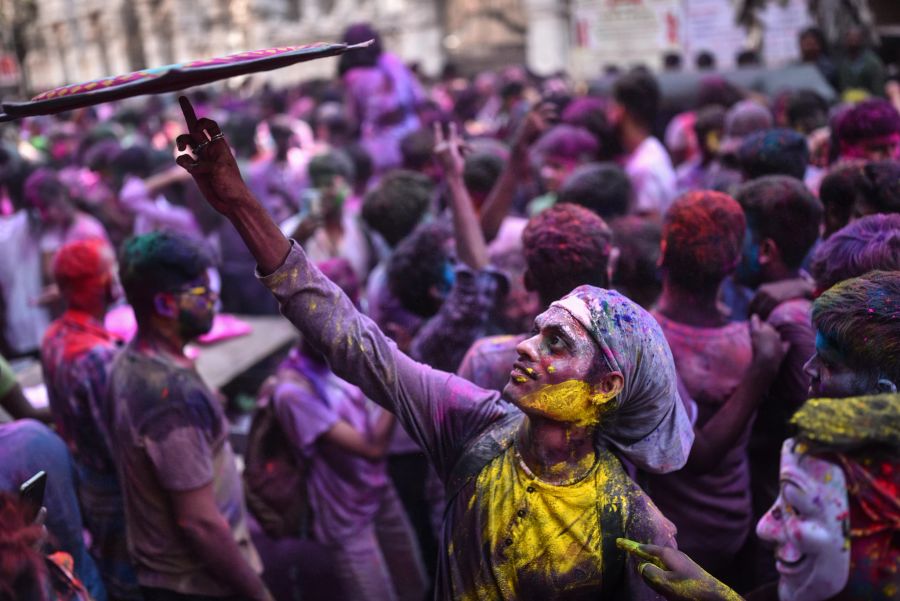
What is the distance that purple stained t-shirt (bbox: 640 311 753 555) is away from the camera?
8.60 feet

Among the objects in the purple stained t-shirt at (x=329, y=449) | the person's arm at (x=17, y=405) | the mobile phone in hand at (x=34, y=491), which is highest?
the mobile phone in hand at (x=34, y=491)

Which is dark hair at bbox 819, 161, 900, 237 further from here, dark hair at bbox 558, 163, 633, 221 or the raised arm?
the raised arm

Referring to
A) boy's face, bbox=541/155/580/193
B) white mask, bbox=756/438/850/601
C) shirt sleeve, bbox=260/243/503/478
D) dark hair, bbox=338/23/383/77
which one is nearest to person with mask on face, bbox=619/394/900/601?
white mask, bbox=756/438/850/601

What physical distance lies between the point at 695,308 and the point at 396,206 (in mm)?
2003

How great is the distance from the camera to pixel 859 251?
2326 millimetres

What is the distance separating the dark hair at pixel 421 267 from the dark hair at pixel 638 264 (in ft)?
2.29

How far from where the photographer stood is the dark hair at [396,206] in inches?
169

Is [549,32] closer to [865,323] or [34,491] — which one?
[865,323]

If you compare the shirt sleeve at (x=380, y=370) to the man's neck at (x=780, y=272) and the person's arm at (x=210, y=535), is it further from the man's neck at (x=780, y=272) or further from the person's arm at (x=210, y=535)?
the man's neck at (x=780, y=272)

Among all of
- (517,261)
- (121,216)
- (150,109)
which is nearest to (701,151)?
(517,261)

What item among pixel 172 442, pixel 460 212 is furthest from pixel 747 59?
pixel 172 442

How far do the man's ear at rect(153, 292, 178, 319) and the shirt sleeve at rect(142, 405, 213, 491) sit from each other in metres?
0.34

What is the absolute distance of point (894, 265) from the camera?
2266 millimetres

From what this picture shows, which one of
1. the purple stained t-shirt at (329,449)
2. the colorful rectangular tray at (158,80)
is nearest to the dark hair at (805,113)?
the purple stained t-shirt at (329,449)
